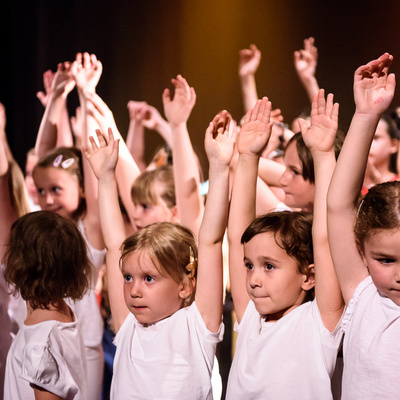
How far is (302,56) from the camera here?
111 inches

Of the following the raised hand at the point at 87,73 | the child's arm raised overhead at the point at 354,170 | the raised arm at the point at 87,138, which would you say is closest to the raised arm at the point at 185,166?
the raised arm at the point at 87,138

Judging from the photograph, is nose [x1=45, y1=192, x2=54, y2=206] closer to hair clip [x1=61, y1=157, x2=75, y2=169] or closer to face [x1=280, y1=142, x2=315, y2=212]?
hair clip [x1=61, y1=157, x2=75, y2=169]

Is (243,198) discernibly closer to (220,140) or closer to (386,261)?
(220,140)

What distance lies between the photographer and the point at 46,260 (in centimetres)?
221

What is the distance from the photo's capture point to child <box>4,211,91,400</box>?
2.04m

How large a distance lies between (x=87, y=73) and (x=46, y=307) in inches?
58.6

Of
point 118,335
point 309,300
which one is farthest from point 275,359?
point 118,335

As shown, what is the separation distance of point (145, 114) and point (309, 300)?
181 cm

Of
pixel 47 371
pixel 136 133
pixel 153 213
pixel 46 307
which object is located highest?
pixel 136 133

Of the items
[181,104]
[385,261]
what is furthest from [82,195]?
[385,261]

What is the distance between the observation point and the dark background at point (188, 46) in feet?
8.77

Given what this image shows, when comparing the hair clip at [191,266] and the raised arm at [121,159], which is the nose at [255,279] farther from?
the raised arm at [121,159]

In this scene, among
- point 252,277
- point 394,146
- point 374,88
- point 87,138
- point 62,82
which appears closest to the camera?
point 374,88

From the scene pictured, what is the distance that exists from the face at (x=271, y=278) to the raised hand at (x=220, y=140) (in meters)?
0.31
